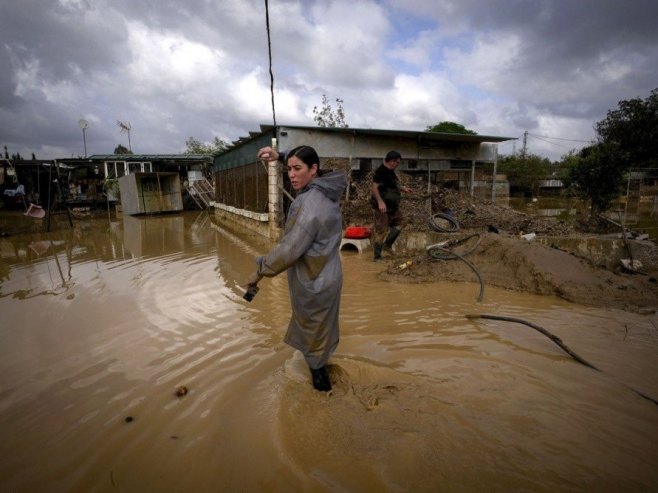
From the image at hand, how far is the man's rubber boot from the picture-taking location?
249cm

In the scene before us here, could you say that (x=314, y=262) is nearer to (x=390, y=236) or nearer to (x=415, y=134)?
(x=390, y=236)

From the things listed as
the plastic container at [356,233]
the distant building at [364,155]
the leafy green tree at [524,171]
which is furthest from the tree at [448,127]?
the plastic container at [356,233]

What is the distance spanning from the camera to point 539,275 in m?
5.07

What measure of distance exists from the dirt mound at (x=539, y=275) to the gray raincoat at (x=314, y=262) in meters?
3.44

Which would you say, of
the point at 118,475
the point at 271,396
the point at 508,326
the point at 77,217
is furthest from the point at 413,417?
the point at 77,217

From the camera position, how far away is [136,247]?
9469mm

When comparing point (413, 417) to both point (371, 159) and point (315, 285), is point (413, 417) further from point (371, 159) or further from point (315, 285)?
point (371, 159)

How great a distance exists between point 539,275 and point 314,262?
13.8 ft

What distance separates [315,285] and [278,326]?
182 cm

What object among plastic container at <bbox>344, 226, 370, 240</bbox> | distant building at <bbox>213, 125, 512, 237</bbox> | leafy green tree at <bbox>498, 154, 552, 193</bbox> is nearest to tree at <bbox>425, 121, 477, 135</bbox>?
leafy green tree at <bbox>498, 154, 552, 193</bbox>

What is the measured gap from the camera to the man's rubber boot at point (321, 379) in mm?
2490

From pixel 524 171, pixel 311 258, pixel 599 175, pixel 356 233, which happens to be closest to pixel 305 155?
pixel 311 258

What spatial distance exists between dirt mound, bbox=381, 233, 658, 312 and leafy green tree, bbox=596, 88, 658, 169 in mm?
21950

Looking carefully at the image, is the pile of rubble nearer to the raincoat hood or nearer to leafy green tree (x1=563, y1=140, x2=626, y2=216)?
leafy green tree (x1=563, y1=140, x2=626, y2=216)
